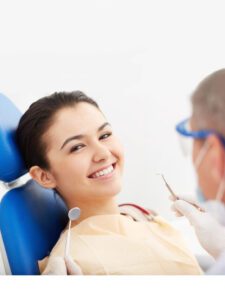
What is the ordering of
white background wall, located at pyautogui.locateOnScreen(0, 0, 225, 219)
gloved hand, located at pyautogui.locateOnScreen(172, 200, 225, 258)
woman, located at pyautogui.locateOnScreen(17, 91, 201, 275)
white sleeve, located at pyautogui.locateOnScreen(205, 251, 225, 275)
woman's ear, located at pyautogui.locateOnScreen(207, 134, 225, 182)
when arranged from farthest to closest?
white background wall, located at pyautogui.locateOnScreen(0, 0, 225, 219), woman, located at pyautogui.locateOnScreen(17, 91, 201, 275), gloved hand, located at pyautogui.locateOnScreen(172, 200, 225, 258), white sleeve, located at pyautogui.locateOnScreen(205, 251, 225, 275), woman's ear, located at pyautogui.locateOnScreen(207, 134, 225, 182)

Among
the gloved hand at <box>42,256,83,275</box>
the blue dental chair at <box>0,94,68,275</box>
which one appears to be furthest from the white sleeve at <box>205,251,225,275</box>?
the blue dental chair at <box>0,94,68,275</box>

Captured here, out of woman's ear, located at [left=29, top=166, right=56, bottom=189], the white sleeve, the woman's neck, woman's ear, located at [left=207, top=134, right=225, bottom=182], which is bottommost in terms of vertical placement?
the white sleeve

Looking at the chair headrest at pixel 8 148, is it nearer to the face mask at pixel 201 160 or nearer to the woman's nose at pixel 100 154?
the woman's nose at pixel 100 154

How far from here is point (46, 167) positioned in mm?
1278

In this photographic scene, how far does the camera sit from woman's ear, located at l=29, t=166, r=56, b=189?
1281 mm

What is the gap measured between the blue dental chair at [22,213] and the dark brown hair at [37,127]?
0.02 m

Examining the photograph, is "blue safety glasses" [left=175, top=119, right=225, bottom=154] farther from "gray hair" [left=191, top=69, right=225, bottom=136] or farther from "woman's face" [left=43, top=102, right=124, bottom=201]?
"woman's face" [left=43, top=102, right=124, bottom=201]

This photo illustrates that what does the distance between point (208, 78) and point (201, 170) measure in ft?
0.57

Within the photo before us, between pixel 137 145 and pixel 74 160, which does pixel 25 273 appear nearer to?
pixel 74 160

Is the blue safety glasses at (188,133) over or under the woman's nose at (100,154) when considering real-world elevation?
over

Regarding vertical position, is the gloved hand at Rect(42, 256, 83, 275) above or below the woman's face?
below

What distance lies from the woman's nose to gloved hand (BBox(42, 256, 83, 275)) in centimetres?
27

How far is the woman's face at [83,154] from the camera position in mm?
1245

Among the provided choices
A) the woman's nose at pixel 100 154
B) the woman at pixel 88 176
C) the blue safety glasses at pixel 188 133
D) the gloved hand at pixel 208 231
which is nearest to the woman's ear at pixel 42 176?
the woman at pixel 88 176
